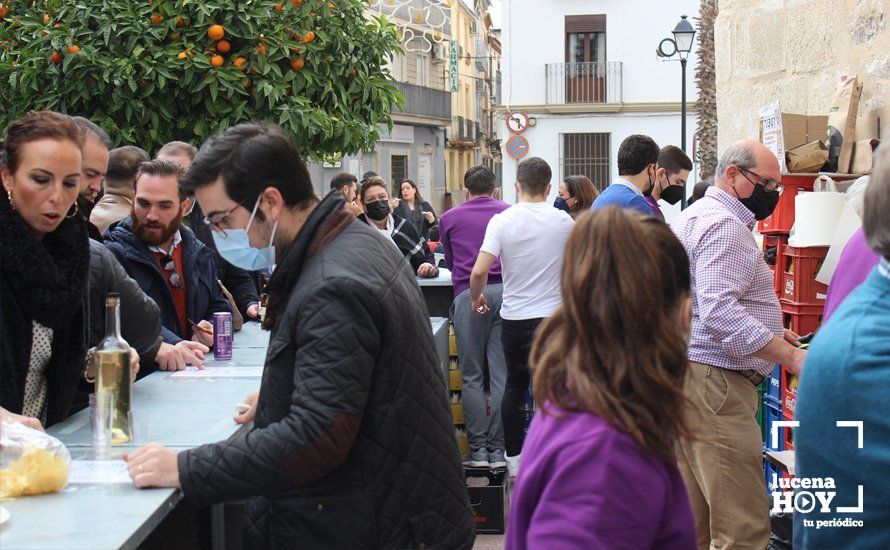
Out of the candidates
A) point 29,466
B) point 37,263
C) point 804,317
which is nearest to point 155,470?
point 29,466

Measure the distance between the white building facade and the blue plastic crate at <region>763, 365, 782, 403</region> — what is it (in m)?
24.3

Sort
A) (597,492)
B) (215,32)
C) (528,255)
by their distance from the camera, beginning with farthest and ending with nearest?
(528,255) → (215,32) → (597,492)

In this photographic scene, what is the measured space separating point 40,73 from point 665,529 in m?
5.16

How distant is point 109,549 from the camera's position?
1.96 m

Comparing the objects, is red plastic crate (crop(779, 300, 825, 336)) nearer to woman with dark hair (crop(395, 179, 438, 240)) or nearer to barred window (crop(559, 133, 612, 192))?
woman with dark hair (crop(395, 179, 438, 240))

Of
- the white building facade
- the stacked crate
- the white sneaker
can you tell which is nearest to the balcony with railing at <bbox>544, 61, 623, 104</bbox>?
the white building facade

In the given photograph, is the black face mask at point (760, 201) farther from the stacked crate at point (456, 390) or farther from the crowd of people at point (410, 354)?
the stacked crate at point (456, 390)

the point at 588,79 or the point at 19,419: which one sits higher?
the point at 588,79

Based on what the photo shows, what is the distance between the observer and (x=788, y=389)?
4688 millimetres

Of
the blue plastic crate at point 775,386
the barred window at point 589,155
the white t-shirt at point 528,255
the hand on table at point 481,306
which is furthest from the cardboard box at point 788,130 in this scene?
the barred window at point 589,155

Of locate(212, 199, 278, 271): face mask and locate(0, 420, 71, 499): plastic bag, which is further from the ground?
locate(212, 199, 278, 271): face mask

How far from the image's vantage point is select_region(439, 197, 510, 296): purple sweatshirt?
6.97m

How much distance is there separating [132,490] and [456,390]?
4.51 m

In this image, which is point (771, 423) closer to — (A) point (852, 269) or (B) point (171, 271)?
(A) point (852, 269)
